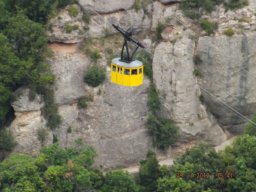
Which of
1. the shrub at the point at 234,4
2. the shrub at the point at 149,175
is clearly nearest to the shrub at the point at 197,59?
the shrub at the point at 234,4

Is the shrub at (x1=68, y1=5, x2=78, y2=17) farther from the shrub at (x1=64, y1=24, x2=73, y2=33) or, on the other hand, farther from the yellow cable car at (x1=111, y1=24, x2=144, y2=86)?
the yellow cable car at (x1=111, y1=24, x2=144, y2=86)

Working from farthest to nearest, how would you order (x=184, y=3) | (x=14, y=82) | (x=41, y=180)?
(x=184, y=3)
(x=14, y=82)
(x=41, y=180)

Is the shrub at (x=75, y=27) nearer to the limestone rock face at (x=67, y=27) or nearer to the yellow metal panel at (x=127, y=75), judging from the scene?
the limestone rock face at (x=67, y=27)

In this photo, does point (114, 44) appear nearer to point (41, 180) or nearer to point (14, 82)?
point (14, 82)

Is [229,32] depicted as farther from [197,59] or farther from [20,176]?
[20,176]

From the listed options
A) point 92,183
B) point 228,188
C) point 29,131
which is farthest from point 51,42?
point 228,188

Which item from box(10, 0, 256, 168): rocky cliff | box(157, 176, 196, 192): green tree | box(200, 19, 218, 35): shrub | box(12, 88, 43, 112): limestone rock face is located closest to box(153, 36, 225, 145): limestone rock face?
box(10, 0, 256, 168): rocky cliff
